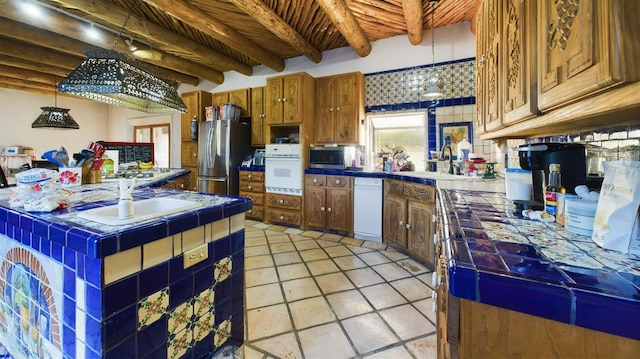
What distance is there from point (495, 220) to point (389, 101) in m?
3.09

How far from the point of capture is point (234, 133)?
4297 mm

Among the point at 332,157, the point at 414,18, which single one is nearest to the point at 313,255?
the point at 332,157

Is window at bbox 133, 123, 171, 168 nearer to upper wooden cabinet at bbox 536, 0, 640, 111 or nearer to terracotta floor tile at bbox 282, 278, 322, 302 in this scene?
terracotta floor tile at bbox 282, 278, 322, 302

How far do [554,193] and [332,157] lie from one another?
9.27ft

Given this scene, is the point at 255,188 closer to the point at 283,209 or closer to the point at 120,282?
the point at 283,209

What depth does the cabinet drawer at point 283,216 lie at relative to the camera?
3.86m

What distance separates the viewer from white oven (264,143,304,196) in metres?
3.78

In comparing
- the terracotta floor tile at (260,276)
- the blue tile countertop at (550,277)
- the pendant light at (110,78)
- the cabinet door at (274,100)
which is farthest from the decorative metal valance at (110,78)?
the cabinet door at (274,100)

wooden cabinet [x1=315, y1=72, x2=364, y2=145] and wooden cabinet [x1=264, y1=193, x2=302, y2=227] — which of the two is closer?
wooden cabinet [x1=315, y1=72, x2=364, y2=145]

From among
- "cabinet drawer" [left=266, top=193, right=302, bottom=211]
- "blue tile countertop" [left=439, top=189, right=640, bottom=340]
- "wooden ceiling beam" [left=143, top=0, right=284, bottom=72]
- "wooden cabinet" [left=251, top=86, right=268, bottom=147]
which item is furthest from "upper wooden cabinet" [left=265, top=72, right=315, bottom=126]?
"blue tile countertop" [left=439, top=189, right=640, bottom=340]

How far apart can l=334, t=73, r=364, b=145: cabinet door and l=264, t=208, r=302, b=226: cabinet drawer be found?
1.28 metres

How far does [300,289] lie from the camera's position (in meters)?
2.11

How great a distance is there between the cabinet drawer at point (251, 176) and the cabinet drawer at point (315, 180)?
32.3 inches

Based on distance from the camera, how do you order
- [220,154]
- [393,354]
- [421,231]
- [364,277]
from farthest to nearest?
[220,154] → [421,231] → [364,277] → [393,354]
